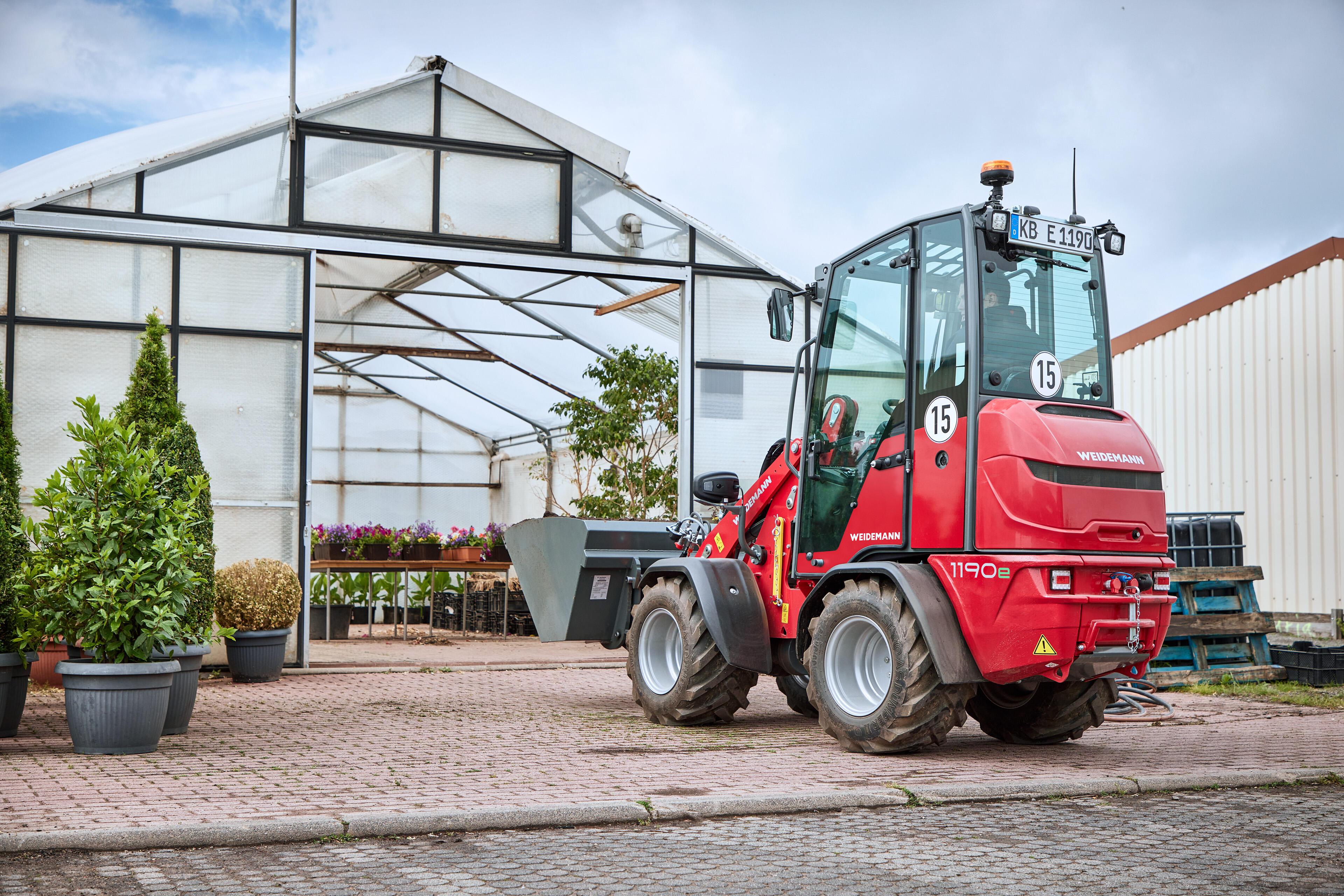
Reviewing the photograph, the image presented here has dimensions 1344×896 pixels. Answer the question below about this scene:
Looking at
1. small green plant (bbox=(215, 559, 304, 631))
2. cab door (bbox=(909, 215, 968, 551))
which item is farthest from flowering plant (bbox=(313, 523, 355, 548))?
cab door (bbox=(909, 215, 968, 551))

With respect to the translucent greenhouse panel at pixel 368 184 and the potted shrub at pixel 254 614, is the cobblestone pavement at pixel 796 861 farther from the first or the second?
the translucent greenhouse panel at pixel 368 184

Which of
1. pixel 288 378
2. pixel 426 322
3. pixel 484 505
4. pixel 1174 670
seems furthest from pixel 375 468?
pixel 1174 670

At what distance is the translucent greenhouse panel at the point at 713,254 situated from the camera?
12.6 metres

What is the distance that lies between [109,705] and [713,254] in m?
7.69

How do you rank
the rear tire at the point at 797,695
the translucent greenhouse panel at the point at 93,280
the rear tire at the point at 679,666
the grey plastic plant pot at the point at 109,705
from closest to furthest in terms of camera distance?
the grey plastic plant pot at the point at 109,705, the rear tire at the point at 679,666, the rear tire at the point at 797,695, the translucent greenhouse panel at the point at 93,280

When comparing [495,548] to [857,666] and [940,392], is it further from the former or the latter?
[940,392]

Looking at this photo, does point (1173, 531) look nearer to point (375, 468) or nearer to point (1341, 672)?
point (1341, 672)

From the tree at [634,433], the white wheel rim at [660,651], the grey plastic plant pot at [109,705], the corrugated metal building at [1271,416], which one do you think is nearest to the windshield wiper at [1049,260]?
the white wheel rim at [660,651]

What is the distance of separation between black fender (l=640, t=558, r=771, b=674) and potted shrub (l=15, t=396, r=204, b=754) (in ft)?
9.33

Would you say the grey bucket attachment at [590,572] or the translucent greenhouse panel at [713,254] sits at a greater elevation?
the translucent greenhouse panel at [713,254]

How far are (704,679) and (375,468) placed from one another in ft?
59.2

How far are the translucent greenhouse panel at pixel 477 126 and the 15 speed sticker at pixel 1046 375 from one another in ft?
22.6

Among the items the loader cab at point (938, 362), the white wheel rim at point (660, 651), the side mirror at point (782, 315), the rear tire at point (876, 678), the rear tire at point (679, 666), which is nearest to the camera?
the rear tire at point (876, 678)

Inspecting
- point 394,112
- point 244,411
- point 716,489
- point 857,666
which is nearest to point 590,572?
point 716,489
